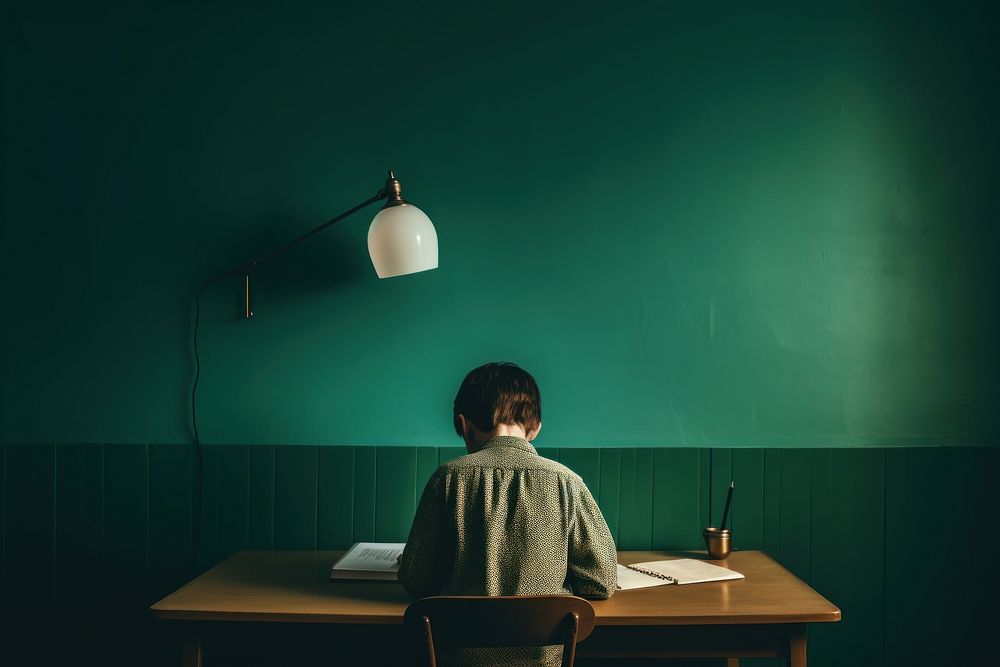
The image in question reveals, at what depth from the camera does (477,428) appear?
188cm

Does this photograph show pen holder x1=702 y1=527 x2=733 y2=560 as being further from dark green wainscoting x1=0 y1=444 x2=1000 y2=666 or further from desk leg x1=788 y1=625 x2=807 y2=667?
desk leg x1=788 y1=625 x2=807 y2=667

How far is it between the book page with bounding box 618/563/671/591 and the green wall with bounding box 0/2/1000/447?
0.49 m

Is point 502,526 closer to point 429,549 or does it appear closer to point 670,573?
point 429,549

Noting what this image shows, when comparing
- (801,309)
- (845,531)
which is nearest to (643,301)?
(801,309)

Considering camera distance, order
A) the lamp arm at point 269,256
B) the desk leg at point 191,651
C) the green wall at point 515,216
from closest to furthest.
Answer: the desk leg at point 191,651
the lamp arm at point 269,256
the green wall at point 515,216

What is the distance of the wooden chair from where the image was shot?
1503 millimetres

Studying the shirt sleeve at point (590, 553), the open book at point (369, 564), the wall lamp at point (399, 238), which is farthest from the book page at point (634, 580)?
the wall lamp at point (399, 238)

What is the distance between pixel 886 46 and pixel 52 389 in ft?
9.11

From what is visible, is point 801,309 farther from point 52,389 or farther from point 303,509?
point 52,389

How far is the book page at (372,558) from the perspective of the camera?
80.8 inches

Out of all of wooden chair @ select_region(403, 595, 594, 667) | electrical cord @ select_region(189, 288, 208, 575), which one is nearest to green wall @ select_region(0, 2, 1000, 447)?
electrical cord @ select_region(189, 288, 208, 575)

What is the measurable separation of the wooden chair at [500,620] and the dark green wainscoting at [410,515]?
0.93 meters

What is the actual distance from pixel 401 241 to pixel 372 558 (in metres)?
0.84

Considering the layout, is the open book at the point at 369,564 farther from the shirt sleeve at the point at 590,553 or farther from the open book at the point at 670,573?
the open book at the point at 670,573
